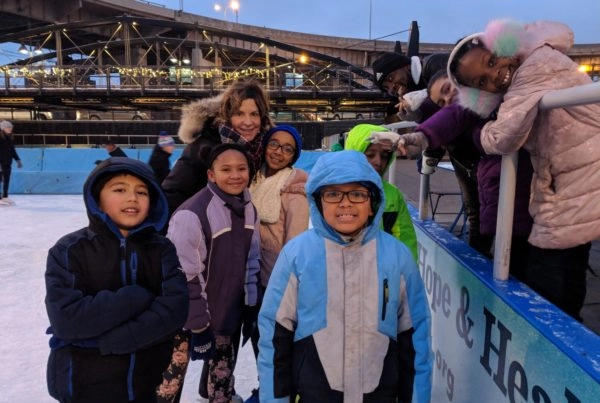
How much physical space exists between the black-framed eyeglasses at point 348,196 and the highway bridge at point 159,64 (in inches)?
1082

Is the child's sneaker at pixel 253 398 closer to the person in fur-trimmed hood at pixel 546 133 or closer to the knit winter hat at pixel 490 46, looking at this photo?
the person in fur-trimmed hood at pixel 546 133

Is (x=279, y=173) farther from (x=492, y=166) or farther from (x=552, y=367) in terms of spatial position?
(x=552, y=367)

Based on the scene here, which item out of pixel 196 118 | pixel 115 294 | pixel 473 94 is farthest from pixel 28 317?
pixel 473 94

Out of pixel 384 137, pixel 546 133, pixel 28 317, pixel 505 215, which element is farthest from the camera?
pixel 28 317

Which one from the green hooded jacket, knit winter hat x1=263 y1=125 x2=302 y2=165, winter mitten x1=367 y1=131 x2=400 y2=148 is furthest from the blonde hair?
winter mitten x1=367 y1=131 x2=400 y2=148

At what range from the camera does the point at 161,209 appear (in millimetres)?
1542

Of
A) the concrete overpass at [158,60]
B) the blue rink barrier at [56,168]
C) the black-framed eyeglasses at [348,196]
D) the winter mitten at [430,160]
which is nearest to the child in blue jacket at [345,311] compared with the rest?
the black-framed eyeglasses at [348,196]

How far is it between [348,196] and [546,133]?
1.95ft

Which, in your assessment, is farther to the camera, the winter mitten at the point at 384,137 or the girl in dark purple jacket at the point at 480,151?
the winter mitten at the point at 384,137

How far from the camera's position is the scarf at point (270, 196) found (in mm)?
2004

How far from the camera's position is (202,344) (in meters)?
1.82

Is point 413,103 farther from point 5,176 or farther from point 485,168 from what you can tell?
point 5,176

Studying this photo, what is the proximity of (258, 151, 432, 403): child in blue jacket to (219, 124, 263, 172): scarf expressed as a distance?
0.76 metres

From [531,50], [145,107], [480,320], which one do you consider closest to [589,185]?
[531,50]
